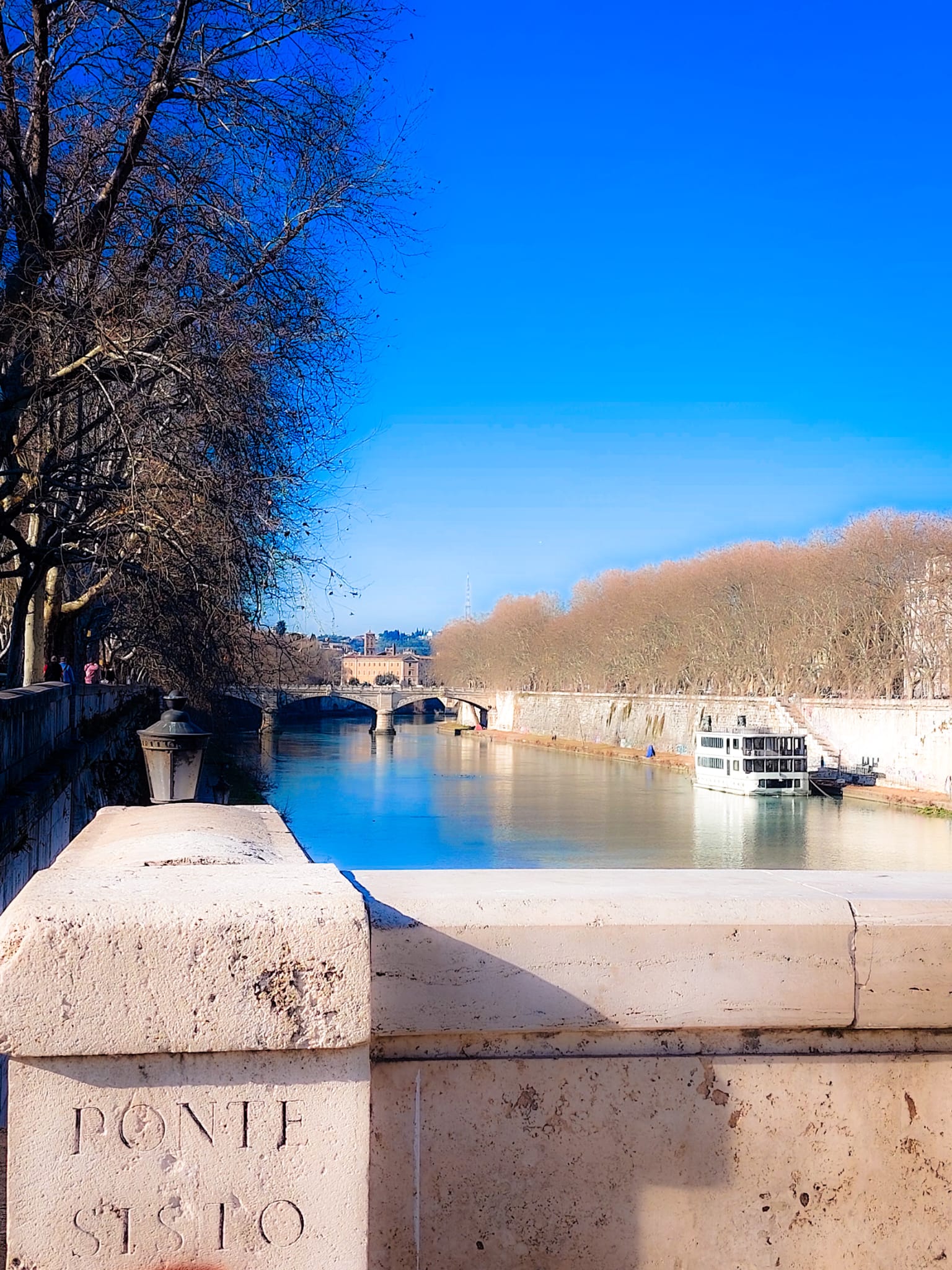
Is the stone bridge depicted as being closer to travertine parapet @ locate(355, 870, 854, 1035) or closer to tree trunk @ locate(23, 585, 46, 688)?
tree trunk @ locate(23, 585, 46, 688)

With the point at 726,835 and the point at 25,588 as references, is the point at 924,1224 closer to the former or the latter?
the point at 25,588

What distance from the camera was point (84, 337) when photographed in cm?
973

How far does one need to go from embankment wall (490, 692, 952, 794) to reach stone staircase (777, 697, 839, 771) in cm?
7

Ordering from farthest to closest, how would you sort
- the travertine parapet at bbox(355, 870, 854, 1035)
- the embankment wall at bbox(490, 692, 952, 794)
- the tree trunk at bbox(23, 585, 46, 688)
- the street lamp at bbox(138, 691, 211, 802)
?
→ the embankment wall at bbox(490, 692, 952, 794)
the tree trunk at bbox(23, 585, 46, 688)
the street lamp at bbox(138, 691, 211, 802)
the travertine parapet at bbox(355, 870, 854, 1035)

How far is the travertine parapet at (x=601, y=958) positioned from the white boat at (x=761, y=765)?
53.9 metres

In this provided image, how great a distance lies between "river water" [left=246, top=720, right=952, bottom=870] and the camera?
3731cm

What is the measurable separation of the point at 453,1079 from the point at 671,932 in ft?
1.66

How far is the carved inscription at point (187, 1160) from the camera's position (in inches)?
81.4

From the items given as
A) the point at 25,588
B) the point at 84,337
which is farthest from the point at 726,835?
the point at 84,337

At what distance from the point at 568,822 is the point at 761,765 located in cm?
1323

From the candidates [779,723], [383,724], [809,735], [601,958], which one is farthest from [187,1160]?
Result: [383,724]

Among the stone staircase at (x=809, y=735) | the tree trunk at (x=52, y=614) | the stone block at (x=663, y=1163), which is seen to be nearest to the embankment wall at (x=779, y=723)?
the stone staircase at (x=809, y=735)

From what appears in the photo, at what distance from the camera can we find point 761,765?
55.5 metres

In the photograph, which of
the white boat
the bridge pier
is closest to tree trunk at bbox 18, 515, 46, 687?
the white boat
